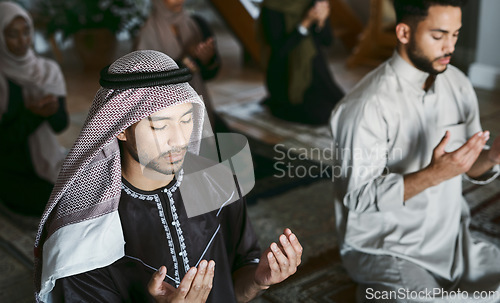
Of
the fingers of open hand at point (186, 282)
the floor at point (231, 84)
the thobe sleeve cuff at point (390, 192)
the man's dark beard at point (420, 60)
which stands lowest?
the floor at point (231, 84)

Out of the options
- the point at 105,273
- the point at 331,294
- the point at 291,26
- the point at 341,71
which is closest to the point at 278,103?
the point at 291,26

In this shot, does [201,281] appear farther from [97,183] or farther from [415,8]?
[415,8]

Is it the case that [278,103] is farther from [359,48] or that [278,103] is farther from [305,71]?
[359,48]

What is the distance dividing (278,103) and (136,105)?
3.67 metres

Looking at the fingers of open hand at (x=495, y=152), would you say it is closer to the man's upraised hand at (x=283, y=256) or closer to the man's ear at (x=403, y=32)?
the man's ear at (x=403, y=32)

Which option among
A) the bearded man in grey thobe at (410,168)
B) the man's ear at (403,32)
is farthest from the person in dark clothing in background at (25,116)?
the man's ear at (403,32)

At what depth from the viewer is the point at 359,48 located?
21.6 ft

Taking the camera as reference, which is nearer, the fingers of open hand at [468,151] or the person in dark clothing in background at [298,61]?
the fingers of open hand at [468,151]

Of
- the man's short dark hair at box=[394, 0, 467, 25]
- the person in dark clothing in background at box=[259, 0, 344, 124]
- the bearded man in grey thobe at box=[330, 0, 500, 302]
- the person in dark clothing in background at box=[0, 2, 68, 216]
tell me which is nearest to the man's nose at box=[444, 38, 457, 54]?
the bearded man in grey thobe at box=[330, 0, 500, 302]

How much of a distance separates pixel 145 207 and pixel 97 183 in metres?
0.17

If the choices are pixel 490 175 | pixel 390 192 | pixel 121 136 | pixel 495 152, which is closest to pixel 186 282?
pixel 121 136

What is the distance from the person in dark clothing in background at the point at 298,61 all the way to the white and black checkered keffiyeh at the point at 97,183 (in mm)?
3365

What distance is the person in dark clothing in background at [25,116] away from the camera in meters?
3.30

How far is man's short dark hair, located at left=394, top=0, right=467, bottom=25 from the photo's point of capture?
6.38 feet
